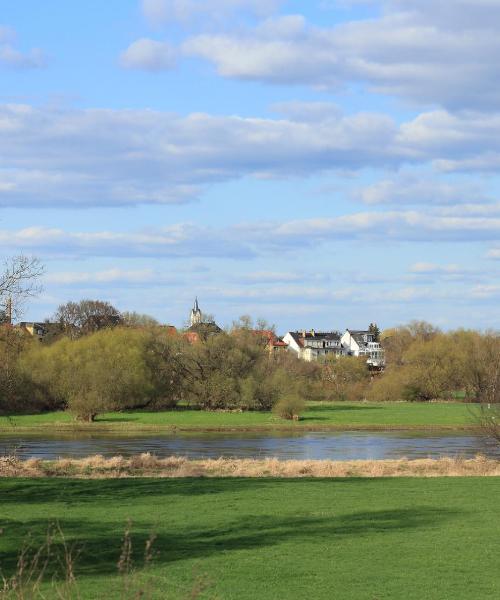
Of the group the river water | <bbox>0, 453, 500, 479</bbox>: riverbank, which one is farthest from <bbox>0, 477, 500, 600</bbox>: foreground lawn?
the river water

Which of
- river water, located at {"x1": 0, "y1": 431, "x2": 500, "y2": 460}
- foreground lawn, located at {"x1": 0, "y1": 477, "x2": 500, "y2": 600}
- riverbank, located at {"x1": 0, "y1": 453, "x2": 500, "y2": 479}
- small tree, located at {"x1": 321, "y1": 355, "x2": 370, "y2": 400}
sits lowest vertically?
river water, located at {"x1": 0, "y1": 431, "x2": 500, "y2": 460}

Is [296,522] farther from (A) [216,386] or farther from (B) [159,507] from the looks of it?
(A) [216,386]

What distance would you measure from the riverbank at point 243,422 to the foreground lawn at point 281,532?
42.4 m

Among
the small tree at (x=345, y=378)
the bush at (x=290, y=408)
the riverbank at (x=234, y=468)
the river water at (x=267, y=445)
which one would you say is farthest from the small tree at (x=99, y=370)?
the riverbank at (x=234, y=468)

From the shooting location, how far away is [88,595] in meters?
10.8

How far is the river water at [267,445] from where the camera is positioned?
44750mm

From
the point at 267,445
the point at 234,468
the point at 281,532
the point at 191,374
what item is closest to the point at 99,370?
the point at 191,374

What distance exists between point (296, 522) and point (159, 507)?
3.13 meters

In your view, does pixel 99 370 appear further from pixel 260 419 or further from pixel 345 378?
pixel 345 378

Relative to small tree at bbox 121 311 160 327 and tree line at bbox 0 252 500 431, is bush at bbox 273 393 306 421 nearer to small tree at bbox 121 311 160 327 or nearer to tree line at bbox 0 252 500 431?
tree line at bbox 0 252 500 431

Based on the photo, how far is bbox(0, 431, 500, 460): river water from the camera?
147 feet

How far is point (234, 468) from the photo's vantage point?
3141 centimetres

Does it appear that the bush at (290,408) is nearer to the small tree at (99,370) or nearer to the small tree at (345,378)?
the small tree at (99,370)

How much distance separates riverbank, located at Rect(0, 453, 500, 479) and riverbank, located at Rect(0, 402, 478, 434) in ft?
100
